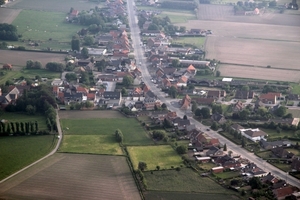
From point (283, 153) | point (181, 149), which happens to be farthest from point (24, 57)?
point (283, 153)

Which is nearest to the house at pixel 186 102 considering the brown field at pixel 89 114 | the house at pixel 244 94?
the house at pixel 244 94

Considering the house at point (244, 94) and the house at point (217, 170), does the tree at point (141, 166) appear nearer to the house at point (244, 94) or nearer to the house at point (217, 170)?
the house at point (217, 170)

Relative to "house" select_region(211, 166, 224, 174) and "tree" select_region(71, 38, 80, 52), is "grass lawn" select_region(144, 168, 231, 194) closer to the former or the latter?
"house" select_region(211, 166, 224, 174)

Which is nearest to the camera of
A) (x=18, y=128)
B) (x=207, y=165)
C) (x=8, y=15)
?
(x=207, y=165)

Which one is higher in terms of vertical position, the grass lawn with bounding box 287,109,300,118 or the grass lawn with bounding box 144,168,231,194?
the grass lawn with bounding box 287,109,300,118

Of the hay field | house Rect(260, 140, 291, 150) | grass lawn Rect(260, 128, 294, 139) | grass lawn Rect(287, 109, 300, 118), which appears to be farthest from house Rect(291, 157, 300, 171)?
the hay field

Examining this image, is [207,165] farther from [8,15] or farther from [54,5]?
[54,5]

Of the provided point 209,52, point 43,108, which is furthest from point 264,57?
point 43,108
